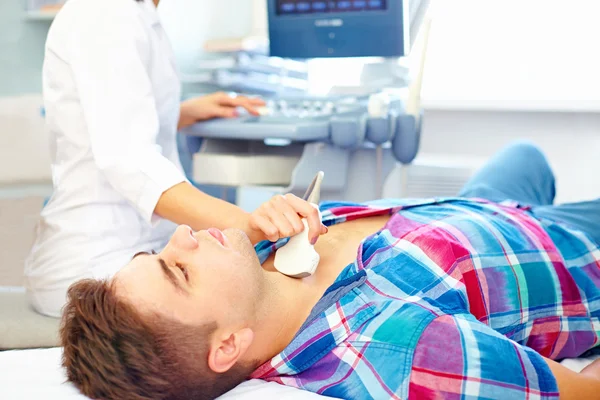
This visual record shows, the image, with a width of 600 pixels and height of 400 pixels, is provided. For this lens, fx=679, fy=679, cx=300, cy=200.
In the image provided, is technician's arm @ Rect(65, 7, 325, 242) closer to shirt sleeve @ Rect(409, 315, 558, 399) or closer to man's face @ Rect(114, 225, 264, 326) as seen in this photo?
man's face @ Rect(114, 225, 264, 326)

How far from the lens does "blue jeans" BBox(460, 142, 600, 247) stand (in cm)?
172

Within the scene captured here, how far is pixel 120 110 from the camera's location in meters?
1.31

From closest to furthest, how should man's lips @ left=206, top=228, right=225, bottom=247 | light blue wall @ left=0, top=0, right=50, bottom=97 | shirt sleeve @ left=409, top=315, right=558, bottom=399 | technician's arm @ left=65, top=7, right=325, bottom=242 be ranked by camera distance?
shirt sleeve @ left=409, top=315, right=558, bottom=399, man's lips @ left=206, top=228, right=225, bottom=247, technician's arm @ left=65, top=7, right=325, bottom=242, light blue wall @ left=0, top=0, right=50, bottom=97

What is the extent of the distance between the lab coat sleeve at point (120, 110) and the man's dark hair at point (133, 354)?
0.29 m

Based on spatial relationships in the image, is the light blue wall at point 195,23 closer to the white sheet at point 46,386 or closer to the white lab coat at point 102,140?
the white lab coat at point 102,140

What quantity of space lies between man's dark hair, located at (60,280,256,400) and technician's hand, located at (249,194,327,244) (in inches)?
7.7

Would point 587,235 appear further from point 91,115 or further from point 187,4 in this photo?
point 187,4

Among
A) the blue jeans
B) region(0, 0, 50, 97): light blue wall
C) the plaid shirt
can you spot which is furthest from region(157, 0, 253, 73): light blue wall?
the plaid shirt

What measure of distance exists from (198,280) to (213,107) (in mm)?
1014

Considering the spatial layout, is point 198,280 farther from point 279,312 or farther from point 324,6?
point 324,6

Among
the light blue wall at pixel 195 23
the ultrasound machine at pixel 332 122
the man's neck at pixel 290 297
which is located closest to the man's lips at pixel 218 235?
the man's neck at pixel 290 297

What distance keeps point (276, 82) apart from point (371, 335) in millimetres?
1734

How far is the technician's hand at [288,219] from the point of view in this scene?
1121 mm

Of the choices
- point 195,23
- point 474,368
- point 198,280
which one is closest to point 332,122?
point 198,280
